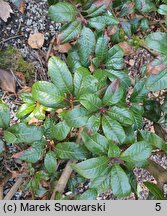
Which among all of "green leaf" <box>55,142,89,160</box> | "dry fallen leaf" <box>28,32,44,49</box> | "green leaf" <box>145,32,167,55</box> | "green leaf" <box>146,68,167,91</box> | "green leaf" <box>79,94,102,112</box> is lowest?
"green leaf" <box>55,142,89,160</box>

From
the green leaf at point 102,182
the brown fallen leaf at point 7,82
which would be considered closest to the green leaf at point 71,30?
the green leaf at point 102,182

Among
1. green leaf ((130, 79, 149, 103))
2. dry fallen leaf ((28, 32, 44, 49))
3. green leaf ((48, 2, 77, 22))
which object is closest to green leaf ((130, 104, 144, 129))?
green leaf ((130, 79, 149, 103))

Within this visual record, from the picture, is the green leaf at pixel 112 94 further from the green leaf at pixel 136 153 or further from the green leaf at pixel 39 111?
the green leaf at pixel 39 111

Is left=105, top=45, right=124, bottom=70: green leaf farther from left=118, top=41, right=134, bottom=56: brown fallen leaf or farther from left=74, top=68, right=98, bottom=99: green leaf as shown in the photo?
left=118, top=41, right=134, bottom=56: brown fallen leaf

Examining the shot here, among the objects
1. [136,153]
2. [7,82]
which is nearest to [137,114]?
[136,153]

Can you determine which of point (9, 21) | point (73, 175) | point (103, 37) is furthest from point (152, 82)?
point (9, 21)

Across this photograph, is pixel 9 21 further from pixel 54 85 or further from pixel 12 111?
pixel 54 85
